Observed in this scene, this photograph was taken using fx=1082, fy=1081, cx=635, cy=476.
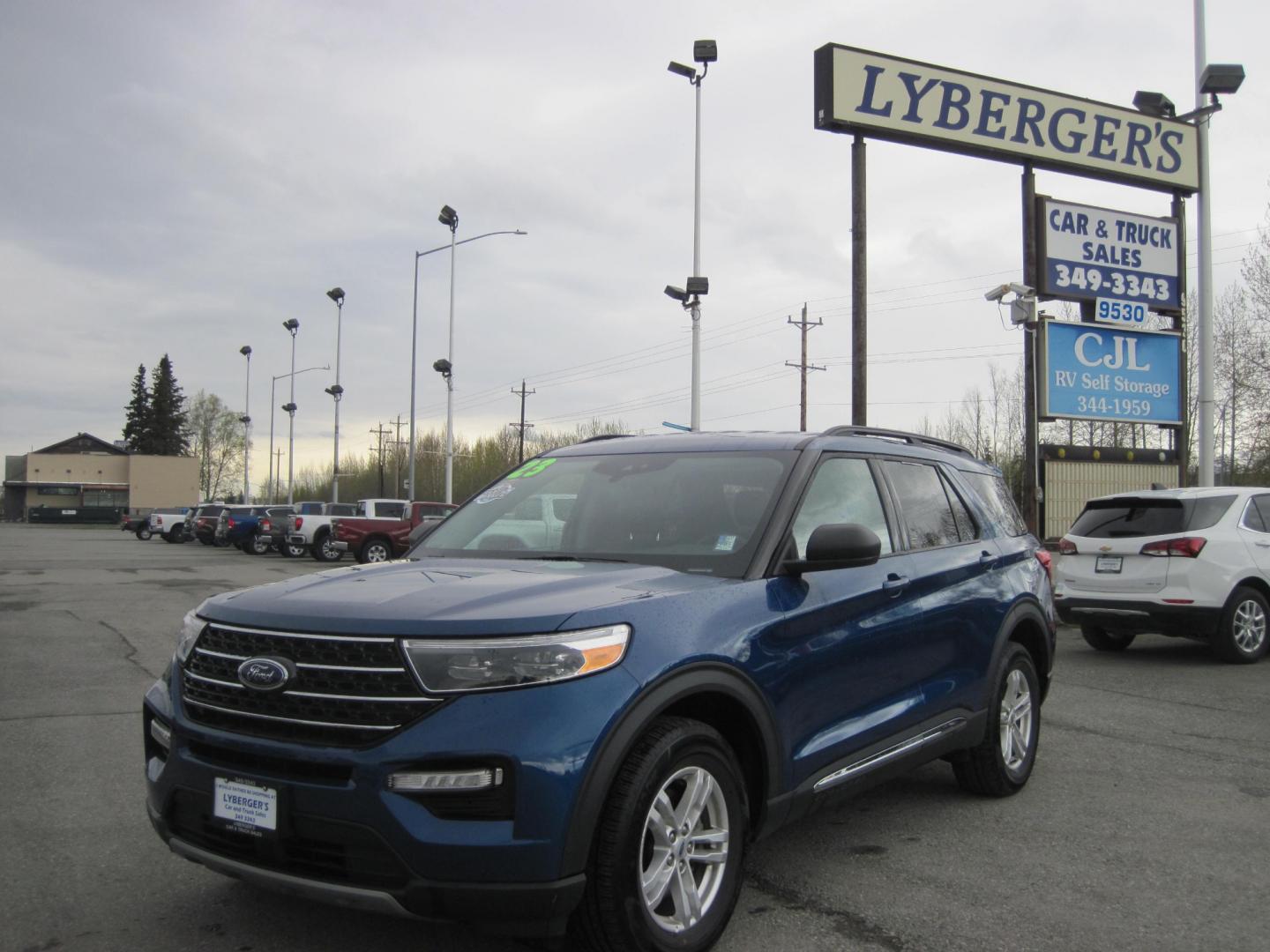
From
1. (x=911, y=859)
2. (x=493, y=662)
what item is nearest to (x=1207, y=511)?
(x=911, y=859)

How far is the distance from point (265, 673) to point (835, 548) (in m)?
1.90

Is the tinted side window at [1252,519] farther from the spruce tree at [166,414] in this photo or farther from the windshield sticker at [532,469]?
the spruce tree at [166,414]

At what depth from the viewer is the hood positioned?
3035 millimetres

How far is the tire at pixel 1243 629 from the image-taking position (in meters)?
9.84

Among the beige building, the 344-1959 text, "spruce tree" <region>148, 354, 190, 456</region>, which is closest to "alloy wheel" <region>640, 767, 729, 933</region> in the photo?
the 344-1959 text

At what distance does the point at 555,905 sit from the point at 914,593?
2362 millimetres

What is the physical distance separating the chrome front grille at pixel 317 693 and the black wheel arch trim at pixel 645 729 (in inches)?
19.1

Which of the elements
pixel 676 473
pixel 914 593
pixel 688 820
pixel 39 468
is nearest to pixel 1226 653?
pixel 914 593

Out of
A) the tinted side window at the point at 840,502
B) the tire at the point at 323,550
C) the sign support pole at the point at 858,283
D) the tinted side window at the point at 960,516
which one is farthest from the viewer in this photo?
the tire at the point at 323,550

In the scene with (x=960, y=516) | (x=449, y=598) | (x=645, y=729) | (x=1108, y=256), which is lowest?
(x=645, y=729)

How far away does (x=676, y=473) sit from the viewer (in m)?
4.49

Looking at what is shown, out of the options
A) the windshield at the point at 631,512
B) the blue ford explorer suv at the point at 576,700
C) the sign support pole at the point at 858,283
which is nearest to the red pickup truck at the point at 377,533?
the sign support pole at the point at 858,283

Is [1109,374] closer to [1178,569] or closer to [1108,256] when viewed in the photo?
[1108,256]

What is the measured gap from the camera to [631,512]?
438 centimetres
